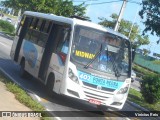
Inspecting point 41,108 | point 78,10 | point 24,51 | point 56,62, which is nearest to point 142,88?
point 24,51

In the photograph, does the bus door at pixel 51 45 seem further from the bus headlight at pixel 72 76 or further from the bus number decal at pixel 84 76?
the bus number decal at pixel 84 76

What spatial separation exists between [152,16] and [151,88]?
7.23 m

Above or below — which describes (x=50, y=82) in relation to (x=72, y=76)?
below

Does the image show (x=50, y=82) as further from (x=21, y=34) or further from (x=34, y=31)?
(x=21, y=34)

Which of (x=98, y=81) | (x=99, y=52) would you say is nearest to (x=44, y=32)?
(x=99, y=52)

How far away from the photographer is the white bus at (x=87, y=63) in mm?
11859

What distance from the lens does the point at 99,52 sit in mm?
12320

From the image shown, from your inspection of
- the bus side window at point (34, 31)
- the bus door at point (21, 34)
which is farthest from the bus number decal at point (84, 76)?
the bus door at point (21, 34)

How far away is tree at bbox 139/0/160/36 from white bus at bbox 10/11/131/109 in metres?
10.9

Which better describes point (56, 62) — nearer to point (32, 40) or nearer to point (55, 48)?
point (55, 48)

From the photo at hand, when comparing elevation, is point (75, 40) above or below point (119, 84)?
above

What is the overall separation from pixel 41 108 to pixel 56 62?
2428 millimetres

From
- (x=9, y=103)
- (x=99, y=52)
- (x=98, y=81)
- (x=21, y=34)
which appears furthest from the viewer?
(x=21, y=34)

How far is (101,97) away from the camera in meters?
12.0
